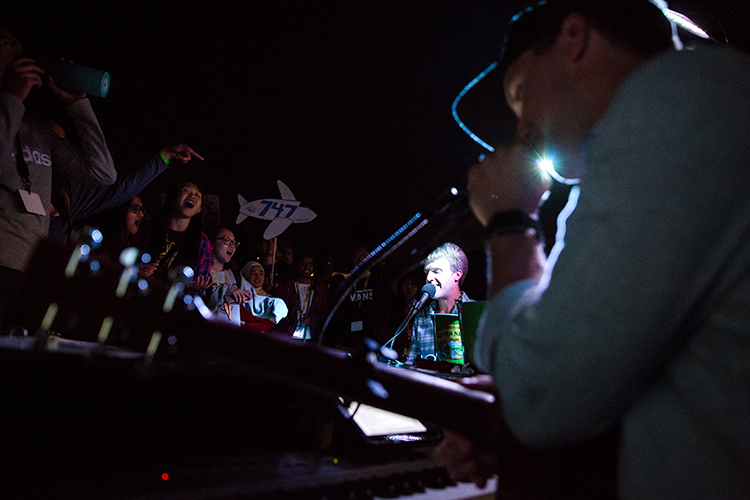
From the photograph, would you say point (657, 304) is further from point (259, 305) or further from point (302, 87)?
point (302, 87)

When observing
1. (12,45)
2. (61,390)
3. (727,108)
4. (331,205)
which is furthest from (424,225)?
(331,205)

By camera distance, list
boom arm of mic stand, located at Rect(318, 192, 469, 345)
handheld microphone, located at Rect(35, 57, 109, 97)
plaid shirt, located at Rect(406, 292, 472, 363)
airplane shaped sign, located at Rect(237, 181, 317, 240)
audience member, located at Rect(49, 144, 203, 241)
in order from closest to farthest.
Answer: boom arm of mic stand, located at Rect(318, 192, 469, 345) → handheld microphone, located at Rect(35, 57, 109, 97) → audience member, located at Rect(49, 144, 203, 241) → plaid shirt, located at Rect(406, 292, 472, 363) → airplane shaped sign, located at Rect(237, 181, 317, 240)

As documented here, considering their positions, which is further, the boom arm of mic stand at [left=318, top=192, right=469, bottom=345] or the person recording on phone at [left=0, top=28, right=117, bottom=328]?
the person recording on phone at [left=0, top=28, right=117, bottom=328]

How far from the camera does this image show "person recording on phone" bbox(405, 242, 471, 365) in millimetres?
3490

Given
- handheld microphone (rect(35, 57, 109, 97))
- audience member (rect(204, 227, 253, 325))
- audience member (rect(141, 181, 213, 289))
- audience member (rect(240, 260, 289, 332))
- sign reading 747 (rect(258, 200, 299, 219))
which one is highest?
handheld microphone (rect(35, 57, 109, 97))

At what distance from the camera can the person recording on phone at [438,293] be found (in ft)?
11.5

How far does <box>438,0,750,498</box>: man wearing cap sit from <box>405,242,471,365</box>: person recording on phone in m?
2.77

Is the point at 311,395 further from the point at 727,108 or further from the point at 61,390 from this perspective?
the point at 727,108

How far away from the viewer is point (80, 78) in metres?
2.64

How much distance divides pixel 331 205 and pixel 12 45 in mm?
6879

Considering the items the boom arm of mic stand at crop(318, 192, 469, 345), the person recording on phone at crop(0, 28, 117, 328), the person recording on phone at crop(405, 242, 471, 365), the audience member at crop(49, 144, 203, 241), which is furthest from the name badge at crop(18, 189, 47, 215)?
the person recording on phone at crop(405, 242, 471, 365)

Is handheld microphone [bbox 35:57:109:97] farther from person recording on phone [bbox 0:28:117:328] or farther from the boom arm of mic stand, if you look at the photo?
the boom arm of mic stand

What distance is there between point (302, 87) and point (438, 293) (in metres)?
4.55

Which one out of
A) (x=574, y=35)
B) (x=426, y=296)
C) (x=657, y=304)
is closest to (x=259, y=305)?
(x=426, y=296)
